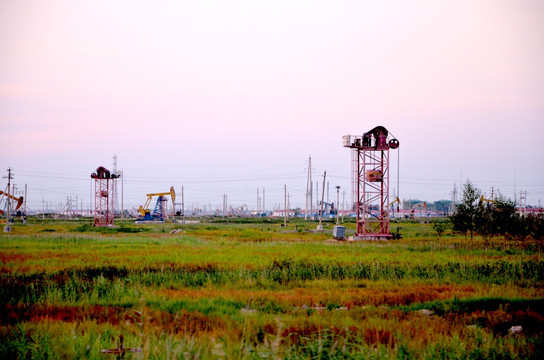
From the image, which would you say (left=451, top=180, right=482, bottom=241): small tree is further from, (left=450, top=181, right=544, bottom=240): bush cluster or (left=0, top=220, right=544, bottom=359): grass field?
(left=0, top=220, right=544, bottom=359): grass field

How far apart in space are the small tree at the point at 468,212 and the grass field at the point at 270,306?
12085 mm

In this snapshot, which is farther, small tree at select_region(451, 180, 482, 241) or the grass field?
small tree at select_region(451, 180, 482, 241)

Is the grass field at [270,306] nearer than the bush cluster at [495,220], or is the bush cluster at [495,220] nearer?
the grass field at [270,306]

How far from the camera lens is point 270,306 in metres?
12.9

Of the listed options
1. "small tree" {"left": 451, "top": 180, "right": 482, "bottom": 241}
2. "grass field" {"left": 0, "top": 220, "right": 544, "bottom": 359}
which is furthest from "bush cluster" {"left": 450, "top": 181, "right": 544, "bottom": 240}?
"grass field" {"left": 0, "top": 220, "right": 544, "bottom": 359}

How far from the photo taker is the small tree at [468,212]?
36.8 m

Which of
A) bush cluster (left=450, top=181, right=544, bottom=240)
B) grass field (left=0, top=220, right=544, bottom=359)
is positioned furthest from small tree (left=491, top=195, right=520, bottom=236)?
grass field (left=0, top=220, right=544, bottom=359)

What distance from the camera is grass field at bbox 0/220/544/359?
808 centimetres

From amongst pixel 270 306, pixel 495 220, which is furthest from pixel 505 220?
pixel 270 306

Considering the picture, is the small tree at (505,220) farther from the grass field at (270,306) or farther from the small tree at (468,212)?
the grass field at (270,306)

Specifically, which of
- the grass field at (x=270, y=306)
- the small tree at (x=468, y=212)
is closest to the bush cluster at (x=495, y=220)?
the small tree at (x=468, y=212)

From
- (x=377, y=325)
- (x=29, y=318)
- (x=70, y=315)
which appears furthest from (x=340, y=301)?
(x=29, y=318)

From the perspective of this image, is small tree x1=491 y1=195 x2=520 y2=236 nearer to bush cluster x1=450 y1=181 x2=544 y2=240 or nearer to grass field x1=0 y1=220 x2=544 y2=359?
bush cluster x1=450 y1=181 x2=544 y2=240

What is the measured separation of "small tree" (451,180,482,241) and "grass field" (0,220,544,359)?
12085 mm
